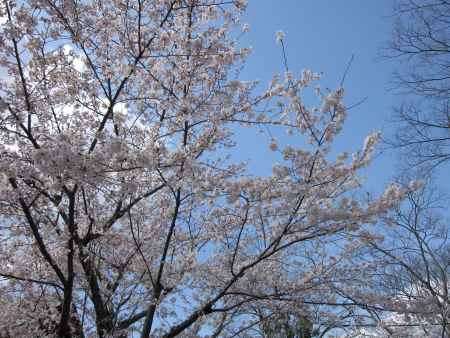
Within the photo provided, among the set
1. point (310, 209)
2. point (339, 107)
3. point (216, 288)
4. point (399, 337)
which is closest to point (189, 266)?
point (216, 288)

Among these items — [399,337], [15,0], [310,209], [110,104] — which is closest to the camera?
[15,0]

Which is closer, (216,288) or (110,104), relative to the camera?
(110,104)

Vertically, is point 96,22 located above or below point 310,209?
above

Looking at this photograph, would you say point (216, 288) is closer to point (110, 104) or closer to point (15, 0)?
point (110, 104)

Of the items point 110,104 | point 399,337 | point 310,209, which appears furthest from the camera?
point 399,337

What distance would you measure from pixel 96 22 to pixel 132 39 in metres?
0.48

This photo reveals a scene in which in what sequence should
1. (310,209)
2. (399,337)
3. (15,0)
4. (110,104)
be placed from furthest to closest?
1. (399,337)
2. (110,104)
3. (310,209)
4. (15,0)

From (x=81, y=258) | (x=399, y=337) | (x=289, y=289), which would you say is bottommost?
(x=399, y=337)

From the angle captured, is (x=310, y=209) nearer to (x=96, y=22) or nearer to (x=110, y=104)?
(x=110, y=104)

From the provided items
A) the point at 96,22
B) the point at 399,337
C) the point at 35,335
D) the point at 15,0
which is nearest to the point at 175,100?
the point at 96,22

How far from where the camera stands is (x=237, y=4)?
4707 millimetres

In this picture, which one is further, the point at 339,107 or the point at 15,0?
the point at 339,107

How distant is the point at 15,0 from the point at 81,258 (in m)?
3.00

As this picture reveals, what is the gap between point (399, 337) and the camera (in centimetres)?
542
